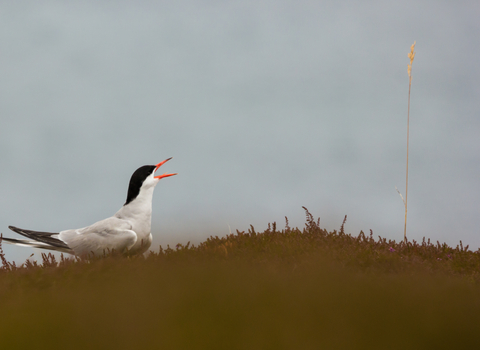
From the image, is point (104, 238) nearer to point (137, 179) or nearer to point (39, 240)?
point (137, 179)

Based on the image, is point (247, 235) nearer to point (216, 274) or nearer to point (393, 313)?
point (216, 274)

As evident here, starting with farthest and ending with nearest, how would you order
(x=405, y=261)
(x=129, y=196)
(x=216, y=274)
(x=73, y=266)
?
(x=129, y=196), (x=405, y=261), (x=73, y=266), (x=216, y=274)

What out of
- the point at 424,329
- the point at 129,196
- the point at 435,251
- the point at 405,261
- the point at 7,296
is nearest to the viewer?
the point at 424,329

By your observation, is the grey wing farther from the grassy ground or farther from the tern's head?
the grassy ground

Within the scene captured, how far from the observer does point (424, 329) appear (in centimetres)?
323

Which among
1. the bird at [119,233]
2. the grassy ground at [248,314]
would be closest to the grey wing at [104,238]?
the bird at [119,233]

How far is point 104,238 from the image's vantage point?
6.81 meters

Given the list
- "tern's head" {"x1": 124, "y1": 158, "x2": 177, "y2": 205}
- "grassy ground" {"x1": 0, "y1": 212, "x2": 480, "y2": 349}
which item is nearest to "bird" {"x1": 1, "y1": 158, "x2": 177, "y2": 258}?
"tern's head" {"x1": 124, "y1": 158, "x2": 177, "y2": 205}

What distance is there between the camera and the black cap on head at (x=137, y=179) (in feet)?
23.8

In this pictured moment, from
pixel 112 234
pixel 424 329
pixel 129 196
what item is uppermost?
pixel 129 196

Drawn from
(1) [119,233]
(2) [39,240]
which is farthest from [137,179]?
(2) [39,240]

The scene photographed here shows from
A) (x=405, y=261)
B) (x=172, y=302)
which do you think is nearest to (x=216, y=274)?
(x=172, y=302)

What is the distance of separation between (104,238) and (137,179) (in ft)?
3.95

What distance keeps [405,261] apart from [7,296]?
589cm
